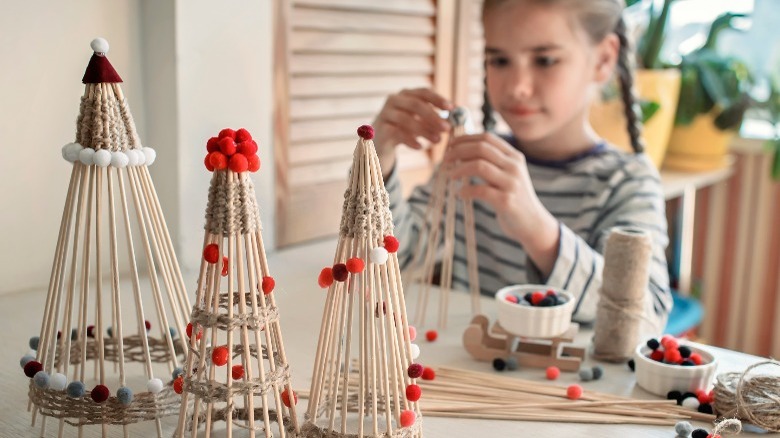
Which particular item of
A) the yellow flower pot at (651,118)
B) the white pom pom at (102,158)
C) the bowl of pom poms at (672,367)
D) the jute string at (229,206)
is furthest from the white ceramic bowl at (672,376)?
the yellow flower pot at (651,118)

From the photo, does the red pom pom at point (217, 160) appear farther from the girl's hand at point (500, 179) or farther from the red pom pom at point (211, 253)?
the girl's hand at point (500, 179)

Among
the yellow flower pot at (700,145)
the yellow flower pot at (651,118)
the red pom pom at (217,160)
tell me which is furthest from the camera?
the yellow flower pot at (700,145)

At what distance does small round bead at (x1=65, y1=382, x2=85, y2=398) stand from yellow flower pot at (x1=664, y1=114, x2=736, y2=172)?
6.15 ft

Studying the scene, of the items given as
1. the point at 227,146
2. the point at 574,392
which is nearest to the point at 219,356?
the point at 227,146

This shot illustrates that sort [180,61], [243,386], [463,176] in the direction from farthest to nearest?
1. [180,61]
2. [463,176]
3. [243,386]

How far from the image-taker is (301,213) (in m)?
1.54

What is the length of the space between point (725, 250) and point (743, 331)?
0.25m

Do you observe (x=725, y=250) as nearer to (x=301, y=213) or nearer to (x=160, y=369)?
(x=301, y=213)

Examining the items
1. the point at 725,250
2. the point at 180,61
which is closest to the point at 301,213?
the point at 180,61

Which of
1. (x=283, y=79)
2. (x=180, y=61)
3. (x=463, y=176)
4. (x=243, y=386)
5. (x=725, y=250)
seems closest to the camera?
(x=243, y=386)

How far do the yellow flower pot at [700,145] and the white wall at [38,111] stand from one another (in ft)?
5.16

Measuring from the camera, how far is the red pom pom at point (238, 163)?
2.07 ft

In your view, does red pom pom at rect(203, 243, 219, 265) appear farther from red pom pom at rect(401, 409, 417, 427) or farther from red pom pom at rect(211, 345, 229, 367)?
red pom pom at rect(401, 409, 417, 427)

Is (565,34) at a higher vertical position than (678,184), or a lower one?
higher
